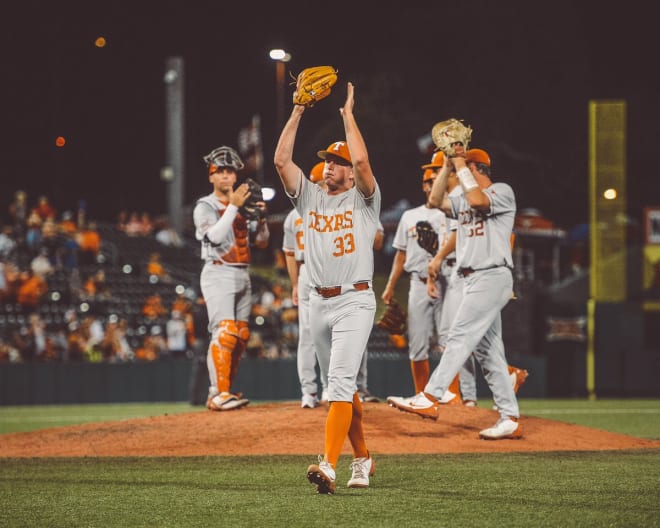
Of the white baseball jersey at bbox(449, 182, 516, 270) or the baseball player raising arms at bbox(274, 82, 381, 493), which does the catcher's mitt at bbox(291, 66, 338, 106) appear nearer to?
the baseball player raising arms at bbox(274, 82, 381, 493)

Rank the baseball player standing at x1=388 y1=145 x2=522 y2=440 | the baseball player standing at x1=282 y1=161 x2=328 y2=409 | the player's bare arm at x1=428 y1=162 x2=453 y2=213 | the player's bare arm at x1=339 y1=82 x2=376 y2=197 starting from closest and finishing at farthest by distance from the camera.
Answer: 1. the player's bare arm at x1=339 y1=82 x2=376 y2=197
2. the player's bare arm at x1=428 y1=162 x2=453 y2=213
3. the baseball player standing at x1=388 y1=145 x2=522 y2=440
4. the baseball player standing at x1=282 y1=161 x2=328 y2=409

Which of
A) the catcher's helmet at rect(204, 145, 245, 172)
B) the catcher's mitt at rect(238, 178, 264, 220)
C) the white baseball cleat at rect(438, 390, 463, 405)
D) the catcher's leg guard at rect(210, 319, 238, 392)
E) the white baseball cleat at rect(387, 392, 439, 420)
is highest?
the catcher's helmet at rect(204, 145, 245, 172)

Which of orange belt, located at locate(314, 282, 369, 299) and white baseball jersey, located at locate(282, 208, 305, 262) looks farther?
white baseball jersey, located at locate(282, 208, 305, 262)

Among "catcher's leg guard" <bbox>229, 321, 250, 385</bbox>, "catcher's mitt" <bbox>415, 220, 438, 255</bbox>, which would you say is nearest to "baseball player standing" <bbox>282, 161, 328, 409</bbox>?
"catcher's leg guard" <bbox>229, 321, 250, 385</bbox>

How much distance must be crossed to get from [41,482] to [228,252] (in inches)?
135

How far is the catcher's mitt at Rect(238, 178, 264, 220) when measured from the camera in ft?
32.4

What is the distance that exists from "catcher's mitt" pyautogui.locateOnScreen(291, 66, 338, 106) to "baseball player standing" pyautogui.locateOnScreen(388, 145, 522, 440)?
1.68 m

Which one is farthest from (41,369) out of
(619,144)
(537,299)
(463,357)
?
(463,357)

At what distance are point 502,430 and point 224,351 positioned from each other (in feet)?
8.88

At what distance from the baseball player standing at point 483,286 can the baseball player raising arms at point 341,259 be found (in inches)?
62.5

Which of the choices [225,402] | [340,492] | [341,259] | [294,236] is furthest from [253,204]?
[340,492]

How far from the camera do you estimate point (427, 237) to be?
10477 mm

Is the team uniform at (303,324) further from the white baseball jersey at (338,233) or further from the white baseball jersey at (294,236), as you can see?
the white baseball jersey at (338,233)

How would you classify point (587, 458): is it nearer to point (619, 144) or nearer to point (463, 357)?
point (463, 357)
